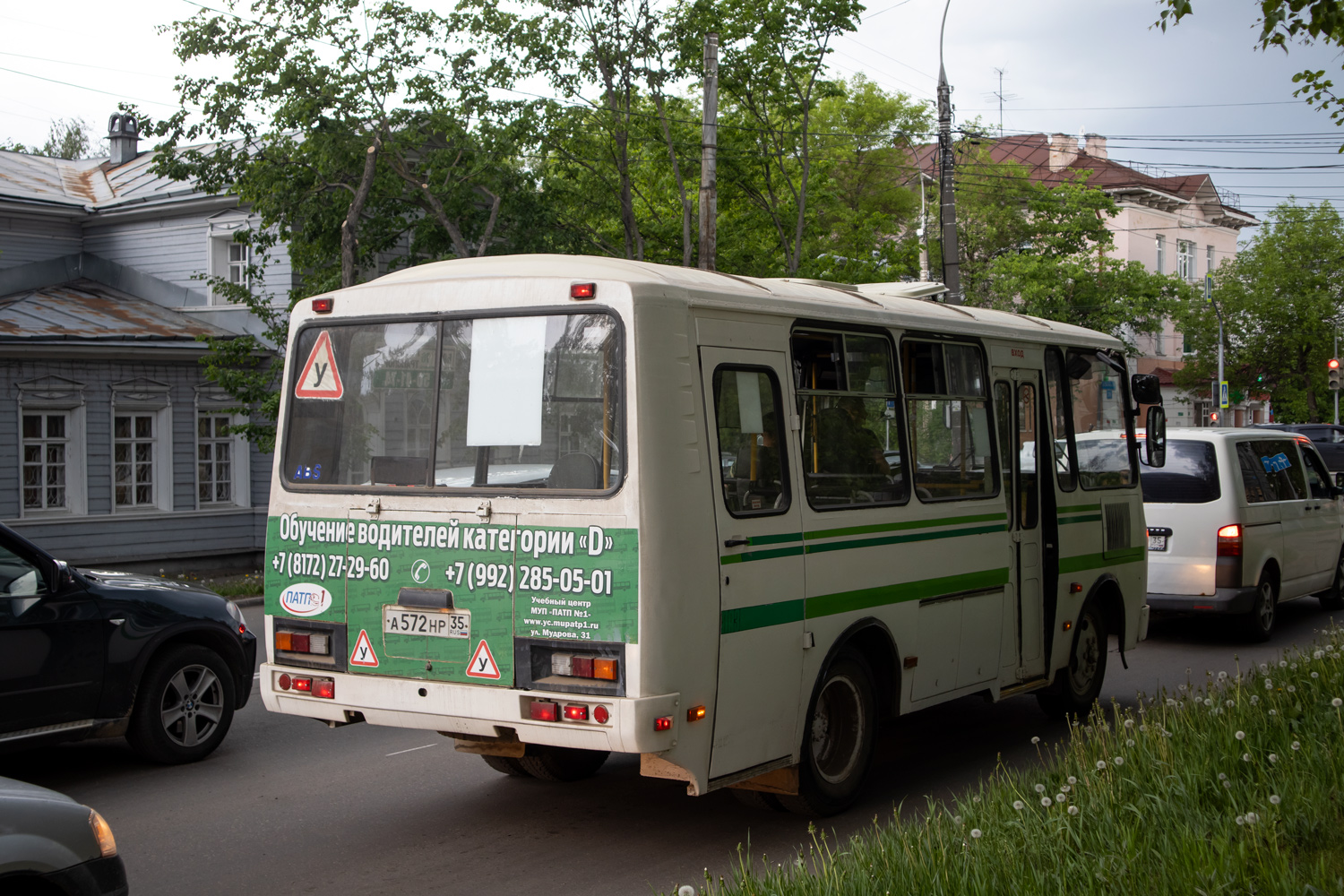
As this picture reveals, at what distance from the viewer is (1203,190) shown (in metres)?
65.7

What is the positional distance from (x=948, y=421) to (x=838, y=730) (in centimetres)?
208

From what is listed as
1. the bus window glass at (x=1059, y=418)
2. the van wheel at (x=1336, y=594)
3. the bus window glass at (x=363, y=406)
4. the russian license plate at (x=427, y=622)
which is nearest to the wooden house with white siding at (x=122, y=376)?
the bus window glass at (x=363, y=406)

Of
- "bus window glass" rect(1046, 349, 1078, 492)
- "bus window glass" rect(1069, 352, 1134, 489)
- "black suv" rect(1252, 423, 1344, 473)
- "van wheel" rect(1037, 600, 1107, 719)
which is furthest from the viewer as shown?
"black suv" rect(1252, 423, 1344, 473)

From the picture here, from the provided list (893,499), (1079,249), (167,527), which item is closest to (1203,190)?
(1079,249)

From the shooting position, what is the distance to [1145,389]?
9.82m

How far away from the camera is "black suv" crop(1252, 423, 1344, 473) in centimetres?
3478

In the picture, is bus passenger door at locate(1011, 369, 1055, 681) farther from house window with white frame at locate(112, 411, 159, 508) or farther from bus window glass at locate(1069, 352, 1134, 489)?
house window with white frame at locate(112, 411, 159, 508)

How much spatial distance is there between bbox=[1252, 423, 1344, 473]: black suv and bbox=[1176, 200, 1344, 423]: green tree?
19522 mm

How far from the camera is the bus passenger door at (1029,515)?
8.35 meters

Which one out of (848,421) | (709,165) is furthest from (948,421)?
(709,165)

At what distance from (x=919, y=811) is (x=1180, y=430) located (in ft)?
25.2

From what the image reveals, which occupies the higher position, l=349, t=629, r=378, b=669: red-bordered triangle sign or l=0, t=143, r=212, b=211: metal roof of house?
l=0, t=143, r=212, b=211: metal roof of house

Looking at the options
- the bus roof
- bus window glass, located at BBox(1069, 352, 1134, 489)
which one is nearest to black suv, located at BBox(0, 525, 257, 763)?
the bus roof

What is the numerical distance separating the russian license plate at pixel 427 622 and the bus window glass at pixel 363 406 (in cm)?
61
